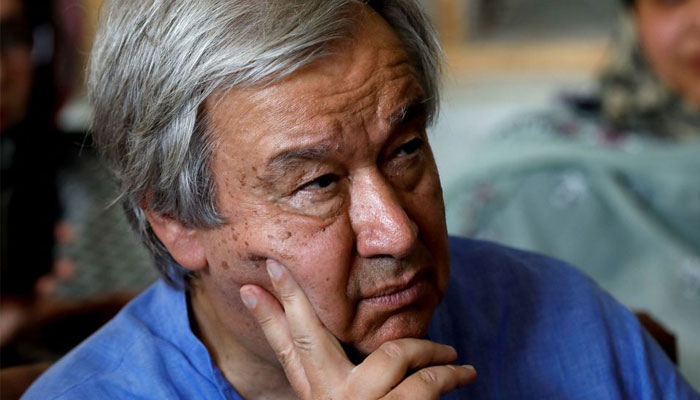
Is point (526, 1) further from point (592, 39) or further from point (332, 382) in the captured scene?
point (332, 382)

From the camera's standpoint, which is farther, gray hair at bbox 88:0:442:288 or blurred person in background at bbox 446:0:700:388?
blurred person in background at bbox 446:0:700:388

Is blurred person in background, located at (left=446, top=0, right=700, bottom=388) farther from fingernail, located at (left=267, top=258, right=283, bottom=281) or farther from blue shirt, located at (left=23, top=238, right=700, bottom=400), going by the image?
fingernail, located at (left=267, top=258, right=283, bottom=281)

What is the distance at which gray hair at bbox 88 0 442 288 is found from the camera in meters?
1.26

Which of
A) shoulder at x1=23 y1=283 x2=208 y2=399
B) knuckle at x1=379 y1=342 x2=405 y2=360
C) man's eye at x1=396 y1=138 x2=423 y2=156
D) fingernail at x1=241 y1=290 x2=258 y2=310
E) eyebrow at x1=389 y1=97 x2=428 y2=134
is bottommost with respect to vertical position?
shoulder at x1=23 y1=283 x2=208 y2=399

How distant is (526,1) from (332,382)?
152 inches

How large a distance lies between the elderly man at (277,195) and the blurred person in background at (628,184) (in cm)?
140

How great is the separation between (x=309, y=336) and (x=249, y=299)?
0.36 ft

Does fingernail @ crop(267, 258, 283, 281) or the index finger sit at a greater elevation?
fingernail @ crop(267, 258, 283, 281)

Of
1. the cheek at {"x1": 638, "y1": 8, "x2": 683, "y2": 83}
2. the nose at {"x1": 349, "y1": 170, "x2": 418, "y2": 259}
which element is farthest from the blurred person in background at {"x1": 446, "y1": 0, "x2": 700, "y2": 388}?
the nose at {"x1": 349, "y1": 170, "x2": 418, "y2": 259}

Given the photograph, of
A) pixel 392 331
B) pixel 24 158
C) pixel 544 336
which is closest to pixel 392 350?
pixel 392 331

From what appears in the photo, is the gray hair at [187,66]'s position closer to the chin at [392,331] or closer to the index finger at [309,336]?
the index finger at [309,336]

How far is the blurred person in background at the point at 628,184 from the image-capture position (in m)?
2.77

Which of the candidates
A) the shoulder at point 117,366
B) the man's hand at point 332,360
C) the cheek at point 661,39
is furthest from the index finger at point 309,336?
the cheek at point 661,39

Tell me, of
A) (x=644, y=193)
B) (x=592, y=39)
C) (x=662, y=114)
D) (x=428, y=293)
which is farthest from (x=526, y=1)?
(x=428, y=293)
